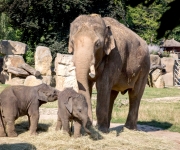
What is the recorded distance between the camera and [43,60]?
20.4 metres

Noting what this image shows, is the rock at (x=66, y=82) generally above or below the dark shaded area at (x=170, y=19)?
below

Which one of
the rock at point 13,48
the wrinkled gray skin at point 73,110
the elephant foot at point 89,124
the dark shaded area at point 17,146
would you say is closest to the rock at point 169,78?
the rock at point 13,48

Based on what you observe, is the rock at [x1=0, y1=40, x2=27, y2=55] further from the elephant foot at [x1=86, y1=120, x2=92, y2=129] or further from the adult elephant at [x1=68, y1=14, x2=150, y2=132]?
the elephant foot at [x1=86, y1=120, x2=92, y2=129]

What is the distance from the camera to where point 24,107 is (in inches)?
274

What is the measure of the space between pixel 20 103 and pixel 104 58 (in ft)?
5.32

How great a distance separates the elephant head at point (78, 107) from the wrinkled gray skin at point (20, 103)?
697 millimetres

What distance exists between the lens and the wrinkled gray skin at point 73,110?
6500mm

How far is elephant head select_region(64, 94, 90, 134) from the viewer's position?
6480 millimetres

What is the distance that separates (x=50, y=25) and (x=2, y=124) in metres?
27.4

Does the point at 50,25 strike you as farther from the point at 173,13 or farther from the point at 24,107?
the point at 173,13

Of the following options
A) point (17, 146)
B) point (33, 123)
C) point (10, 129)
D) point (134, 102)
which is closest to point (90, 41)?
point (33, 123)

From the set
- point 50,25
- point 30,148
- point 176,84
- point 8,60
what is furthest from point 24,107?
point 50,25

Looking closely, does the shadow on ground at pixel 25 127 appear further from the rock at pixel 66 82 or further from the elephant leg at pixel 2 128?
the rock at pixel 66 82

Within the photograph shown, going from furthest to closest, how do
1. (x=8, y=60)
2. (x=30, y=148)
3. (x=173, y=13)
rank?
(x=8, y=60) → (x=30, y=148) → (x=173, y=13)
